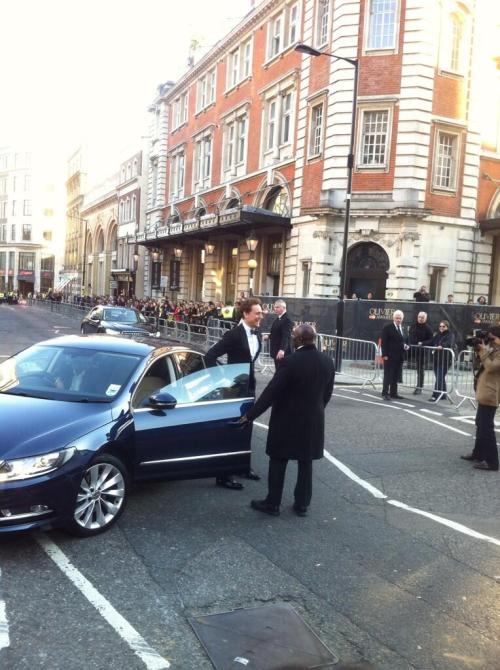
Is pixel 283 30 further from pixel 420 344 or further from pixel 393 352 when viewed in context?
pixel 393 352

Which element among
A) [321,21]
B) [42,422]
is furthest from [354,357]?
[321,21]

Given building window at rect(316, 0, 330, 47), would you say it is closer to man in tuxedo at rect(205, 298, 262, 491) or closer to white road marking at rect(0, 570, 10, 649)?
man in tuxedo at rect(205, 298, 262, 491)

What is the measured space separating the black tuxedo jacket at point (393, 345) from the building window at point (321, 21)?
56.3 ft

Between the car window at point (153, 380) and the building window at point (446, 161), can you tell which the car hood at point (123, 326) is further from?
the car window at point (153, 380)

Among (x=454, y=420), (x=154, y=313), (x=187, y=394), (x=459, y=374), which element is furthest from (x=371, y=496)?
(x=154, y=313)

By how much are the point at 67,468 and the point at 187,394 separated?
1557 millimetres

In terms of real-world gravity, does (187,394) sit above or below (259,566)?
above

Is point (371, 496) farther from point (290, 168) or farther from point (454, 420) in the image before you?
point (290, 168)

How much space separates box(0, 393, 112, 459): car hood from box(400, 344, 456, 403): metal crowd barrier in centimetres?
952

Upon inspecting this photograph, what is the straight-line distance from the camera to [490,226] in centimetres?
2431

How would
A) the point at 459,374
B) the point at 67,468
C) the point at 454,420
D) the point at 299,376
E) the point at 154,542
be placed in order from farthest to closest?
the point at 459,374 → the point at 454,420 → the point at 299,376 → the point at 154,542 → the point at 67,468

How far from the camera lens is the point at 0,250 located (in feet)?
333

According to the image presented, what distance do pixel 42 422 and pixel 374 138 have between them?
2174 cm

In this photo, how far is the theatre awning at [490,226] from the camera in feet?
78.5
